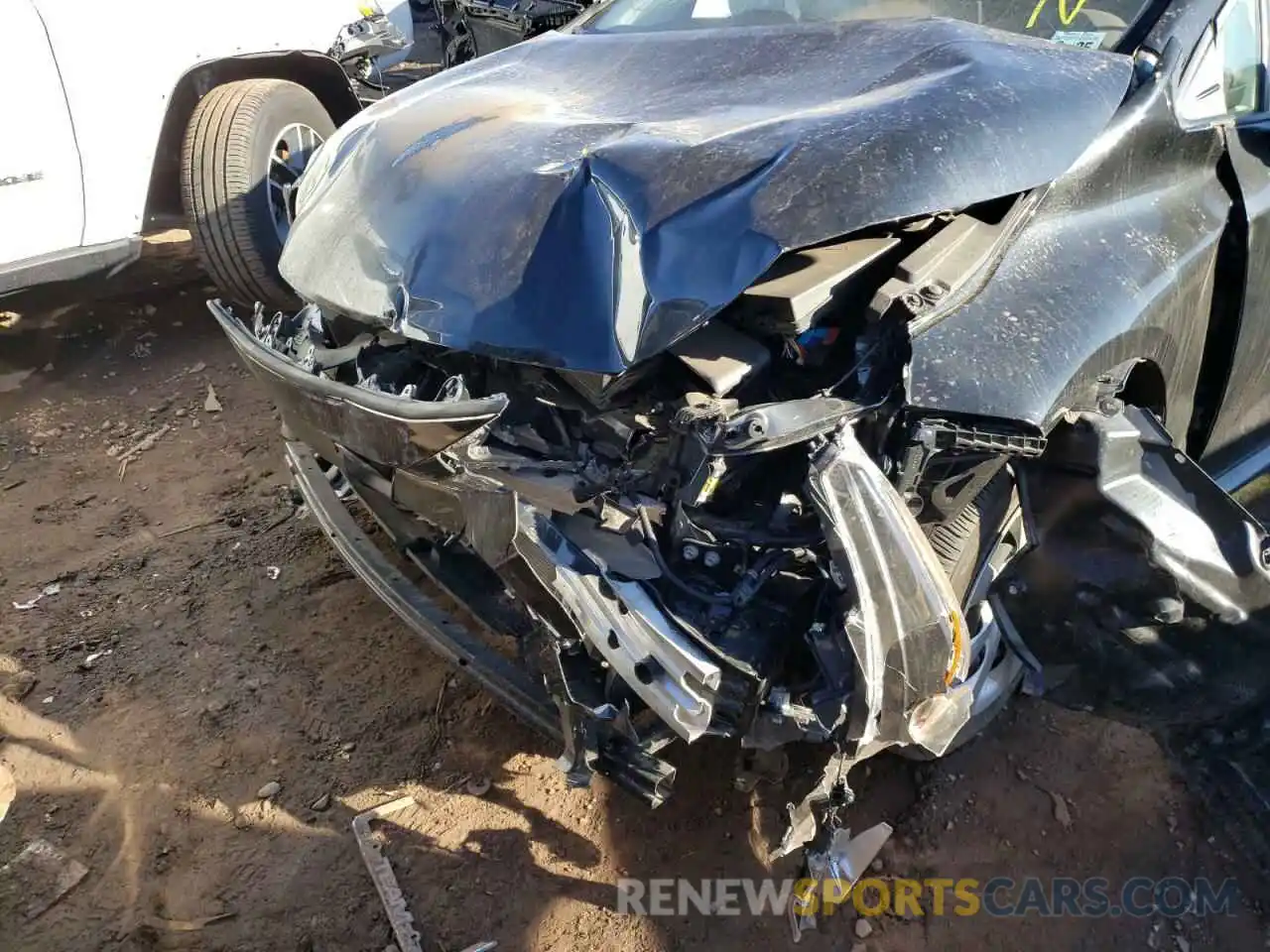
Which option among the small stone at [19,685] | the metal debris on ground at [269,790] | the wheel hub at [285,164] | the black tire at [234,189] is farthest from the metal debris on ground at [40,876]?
the wheel hub at [285,164]

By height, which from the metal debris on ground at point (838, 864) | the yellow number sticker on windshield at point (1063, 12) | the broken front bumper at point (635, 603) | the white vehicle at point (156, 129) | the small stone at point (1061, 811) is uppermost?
the yellow number sticker on windshield at point (1063, 12)

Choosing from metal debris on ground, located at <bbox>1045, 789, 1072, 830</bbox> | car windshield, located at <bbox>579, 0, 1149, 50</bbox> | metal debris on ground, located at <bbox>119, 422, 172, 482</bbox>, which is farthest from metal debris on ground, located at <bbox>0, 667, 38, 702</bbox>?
metal debris on ground, located at <bbox>1045, 789, 1072, 830</bbox>

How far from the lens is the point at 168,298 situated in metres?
5.23

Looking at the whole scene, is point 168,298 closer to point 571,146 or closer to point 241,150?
point 241,150

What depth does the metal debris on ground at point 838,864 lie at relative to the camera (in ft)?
6.66

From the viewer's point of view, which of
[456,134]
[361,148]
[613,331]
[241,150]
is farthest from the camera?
[241,150]

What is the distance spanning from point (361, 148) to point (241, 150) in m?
1.97

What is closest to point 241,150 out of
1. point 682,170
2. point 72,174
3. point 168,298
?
point 72,174

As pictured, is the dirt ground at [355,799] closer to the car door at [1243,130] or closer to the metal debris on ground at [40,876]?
the metal debris on ground at [40,876]

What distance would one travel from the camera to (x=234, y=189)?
13.4ft

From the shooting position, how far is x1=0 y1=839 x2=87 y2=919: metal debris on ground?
2.25 m

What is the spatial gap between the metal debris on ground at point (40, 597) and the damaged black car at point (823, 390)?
161 cm

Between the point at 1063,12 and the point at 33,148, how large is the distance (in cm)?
375

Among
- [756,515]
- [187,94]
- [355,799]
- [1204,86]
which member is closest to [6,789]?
[355,799]
